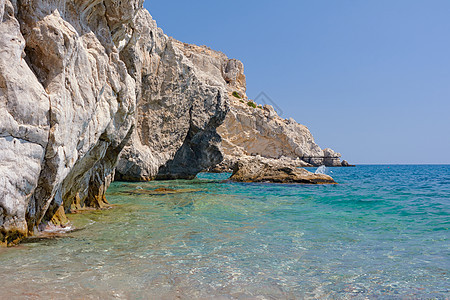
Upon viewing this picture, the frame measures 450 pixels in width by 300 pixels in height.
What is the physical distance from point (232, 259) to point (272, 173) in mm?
20432

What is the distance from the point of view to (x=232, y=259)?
19.1 feet

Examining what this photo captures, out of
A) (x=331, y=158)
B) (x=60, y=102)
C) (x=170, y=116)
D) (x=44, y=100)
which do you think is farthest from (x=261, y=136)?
(x=44, y=100)

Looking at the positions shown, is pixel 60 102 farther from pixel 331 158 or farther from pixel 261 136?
pixel 331 158

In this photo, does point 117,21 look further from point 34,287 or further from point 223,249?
point 34,287

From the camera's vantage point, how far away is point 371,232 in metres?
8.45

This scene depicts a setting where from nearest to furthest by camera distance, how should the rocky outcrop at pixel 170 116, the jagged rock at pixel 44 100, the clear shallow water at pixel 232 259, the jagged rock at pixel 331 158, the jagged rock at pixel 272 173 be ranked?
the clear shallow water at pixel 232 259 < the jagged rock at pixel 44 100 < the rocky outcrop at pixel 170 116 < the jagged rock at pixel 272 173 < the jagged rock at pixel 331 158

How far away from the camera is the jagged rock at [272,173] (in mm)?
24875

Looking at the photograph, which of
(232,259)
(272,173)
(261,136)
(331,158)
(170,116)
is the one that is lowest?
(232,259)

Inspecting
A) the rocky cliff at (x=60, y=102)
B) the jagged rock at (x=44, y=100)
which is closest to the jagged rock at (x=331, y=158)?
the rocky cliff at (x=60, y=102)

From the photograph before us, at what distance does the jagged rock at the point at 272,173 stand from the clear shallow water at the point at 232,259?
47.3 ft

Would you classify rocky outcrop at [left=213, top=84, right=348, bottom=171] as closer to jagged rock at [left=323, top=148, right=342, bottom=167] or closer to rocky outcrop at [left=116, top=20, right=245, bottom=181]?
jagged rock at [left=323, top=148, right=342, bottom=167]

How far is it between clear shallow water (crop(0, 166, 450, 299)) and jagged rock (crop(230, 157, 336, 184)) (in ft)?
47.3

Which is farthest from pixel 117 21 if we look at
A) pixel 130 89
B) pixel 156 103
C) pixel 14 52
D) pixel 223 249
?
pixel 156 103

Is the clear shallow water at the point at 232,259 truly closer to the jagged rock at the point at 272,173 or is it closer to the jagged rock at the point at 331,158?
the jagged rock at the point at 272,173
